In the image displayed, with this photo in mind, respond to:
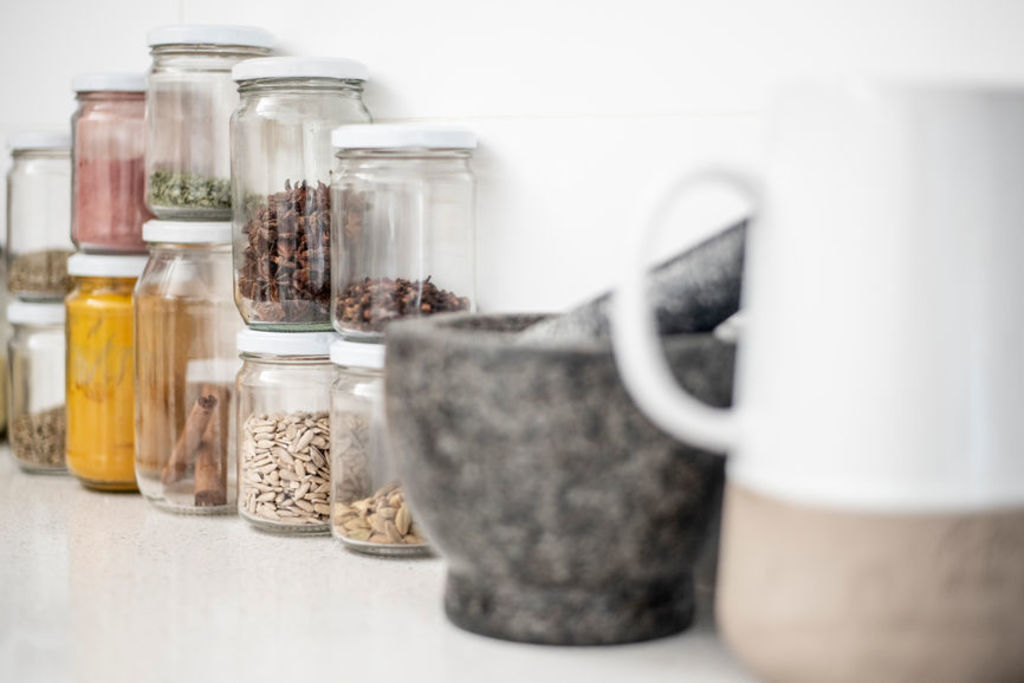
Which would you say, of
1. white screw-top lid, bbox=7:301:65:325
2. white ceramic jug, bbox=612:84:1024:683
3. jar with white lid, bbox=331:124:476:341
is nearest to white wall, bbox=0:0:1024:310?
jar with white lid, bbox=331:124:476:341

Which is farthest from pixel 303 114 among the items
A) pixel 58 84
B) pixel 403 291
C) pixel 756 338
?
pixel 756 338

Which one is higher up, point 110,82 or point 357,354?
point 110,82

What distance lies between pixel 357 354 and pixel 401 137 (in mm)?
159

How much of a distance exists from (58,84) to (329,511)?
0.64 metres

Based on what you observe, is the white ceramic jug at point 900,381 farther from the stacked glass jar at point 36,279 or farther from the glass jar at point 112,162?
the stacked glass jar at point 36,279

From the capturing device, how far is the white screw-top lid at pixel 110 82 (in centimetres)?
122

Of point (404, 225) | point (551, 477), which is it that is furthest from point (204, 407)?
point (551, 477)

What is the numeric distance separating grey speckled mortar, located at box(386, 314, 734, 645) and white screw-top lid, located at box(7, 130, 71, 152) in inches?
27.9

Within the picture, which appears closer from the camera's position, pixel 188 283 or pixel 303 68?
pixel 303 68

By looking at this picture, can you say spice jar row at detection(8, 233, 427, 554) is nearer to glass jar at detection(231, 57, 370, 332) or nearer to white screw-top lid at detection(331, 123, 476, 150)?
glass jar at detection(231, 57, 370, 332)

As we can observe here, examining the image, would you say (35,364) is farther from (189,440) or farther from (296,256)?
(296,256)

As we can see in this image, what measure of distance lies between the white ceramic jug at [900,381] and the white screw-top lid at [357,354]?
40 cm

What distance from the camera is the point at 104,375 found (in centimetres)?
122

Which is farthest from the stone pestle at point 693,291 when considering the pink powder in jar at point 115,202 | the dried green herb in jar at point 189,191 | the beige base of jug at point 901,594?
the pink powder in jar at point 115,202
